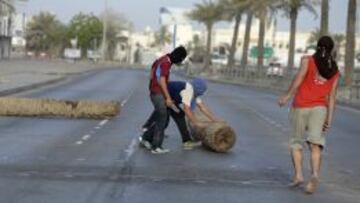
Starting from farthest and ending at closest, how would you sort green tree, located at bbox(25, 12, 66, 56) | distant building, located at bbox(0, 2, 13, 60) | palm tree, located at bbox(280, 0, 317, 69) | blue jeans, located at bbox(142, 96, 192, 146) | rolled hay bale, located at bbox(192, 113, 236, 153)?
green tree, located at bbox(25, 12, 66, 56), distant building, located at bbox(0, 2, 13, 60), palm tree, located at bbox(280, 0, 317, 69), blue jeans, located at bbox(142, 96, 192, 146), rolled hay bale, located at bbox(192, 113, 236, 153)

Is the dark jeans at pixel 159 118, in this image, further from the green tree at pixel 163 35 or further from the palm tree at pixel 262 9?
the green tree at pixel 163 35

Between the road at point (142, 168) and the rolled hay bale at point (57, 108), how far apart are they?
1377mm

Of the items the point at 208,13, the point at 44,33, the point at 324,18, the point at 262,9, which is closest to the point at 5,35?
the point at 208,13

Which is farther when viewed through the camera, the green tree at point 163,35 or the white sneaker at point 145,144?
the green tree at point 163,35

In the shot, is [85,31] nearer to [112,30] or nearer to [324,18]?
[112,30]

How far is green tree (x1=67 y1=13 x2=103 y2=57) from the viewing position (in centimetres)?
14788

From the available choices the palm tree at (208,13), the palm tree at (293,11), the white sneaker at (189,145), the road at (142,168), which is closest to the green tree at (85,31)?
the palm tree at (208,13)

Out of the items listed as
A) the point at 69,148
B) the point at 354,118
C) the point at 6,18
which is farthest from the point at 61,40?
the point at 69,148

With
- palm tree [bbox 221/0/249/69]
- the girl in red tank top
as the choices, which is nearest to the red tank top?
the girl in red tank top

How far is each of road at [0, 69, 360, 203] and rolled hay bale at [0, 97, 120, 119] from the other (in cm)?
138

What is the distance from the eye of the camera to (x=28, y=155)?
516 inches

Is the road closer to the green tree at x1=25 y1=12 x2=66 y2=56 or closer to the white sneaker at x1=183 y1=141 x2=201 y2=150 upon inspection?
the white sneaker at x1=183 y1=141 x2=201 y2=150

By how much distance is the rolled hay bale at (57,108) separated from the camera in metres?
20.6

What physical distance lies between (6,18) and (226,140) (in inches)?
3937
